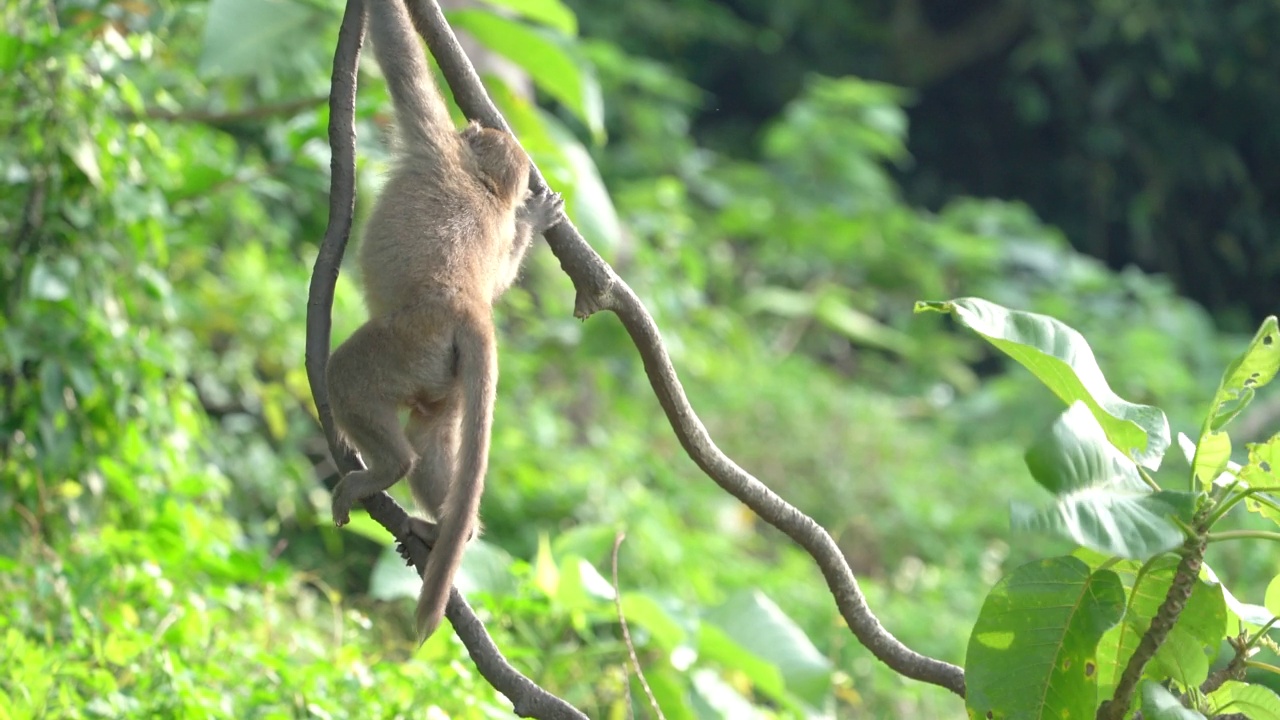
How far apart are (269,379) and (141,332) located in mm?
1795

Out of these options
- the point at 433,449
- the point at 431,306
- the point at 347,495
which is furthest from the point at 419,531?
the point at 431,306

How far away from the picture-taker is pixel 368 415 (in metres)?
2.35

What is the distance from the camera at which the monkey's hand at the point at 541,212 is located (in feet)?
8.12

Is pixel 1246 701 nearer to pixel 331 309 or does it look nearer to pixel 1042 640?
pixel 1042 640

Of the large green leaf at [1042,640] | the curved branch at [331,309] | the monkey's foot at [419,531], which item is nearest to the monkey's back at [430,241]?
the curved branch at [331,309]

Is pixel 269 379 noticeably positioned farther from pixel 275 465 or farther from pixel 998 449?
pixel 998 449

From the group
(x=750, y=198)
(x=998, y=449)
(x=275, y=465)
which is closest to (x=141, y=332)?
(x=275, y=465)

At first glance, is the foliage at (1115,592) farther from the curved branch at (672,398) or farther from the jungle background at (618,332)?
the jungle background at (618,332)

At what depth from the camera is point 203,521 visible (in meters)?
3.97

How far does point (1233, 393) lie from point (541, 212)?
127cm

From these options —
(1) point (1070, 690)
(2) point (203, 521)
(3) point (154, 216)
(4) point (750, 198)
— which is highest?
(1) point (1070, 690)

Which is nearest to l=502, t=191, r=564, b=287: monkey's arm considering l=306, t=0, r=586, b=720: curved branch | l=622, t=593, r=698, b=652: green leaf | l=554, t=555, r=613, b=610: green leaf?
l=306, t=0, r=586, b=720: curved branch

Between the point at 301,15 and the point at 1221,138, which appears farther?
the point at 1221,138

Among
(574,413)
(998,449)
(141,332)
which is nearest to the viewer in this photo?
(141,332)
